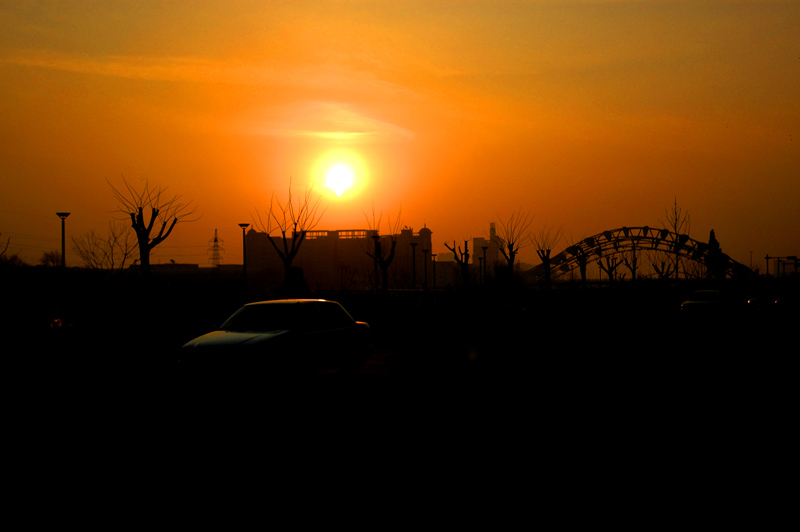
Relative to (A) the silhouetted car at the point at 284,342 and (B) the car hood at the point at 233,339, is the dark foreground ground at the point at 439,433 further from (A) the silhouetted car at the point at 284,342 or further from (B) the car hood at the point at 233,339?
(B) the car hood at the point at 233,339

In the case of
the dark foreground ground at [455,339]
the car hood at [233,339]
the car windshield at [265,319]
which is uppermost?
the car windshield at [265,319]

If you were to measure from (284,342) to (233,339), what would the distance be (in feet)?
2.77

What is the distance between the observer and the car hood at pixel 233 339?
460 inches

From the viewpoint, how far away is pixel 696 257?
106 metres

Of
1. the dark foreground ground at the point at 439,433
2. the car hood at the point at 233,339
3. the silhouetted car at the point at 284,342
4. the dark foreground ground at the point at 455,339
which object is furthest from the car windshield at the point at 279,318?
the dark foreground ground at the point at 455,339

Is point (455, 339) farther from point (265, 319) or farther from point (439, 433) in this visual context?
point (439, 433)

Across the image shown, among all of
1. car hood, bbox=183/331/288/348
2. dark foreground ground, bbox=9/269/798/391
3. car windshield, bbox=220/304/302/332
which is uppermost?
car windshield, bbox=220/304/302/332

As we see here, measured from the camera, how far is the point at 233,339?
1188 centimetres

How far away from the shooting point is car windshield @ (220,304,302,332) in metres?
12.9

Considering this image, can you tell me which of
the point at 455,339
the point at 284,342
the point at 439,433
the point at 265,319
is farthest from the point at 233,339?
the point at 455,339

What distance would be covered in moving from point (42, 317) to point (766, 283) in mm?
79335

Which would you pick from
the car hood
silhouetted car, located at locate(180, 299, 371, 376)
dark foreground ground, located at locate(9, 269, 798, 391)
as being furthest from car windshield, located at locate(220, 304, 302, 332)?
dark foreground ground, located at locate(9, 269, 798, 391)

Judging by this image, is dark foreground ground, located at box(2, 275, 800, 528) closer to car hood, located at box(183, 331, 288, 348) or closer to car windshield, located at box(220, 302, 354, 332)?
car hood, located at box(183, 331, 288, 348)

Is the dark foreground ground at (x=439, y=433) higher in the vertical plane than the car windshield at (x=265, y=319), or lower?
lower
